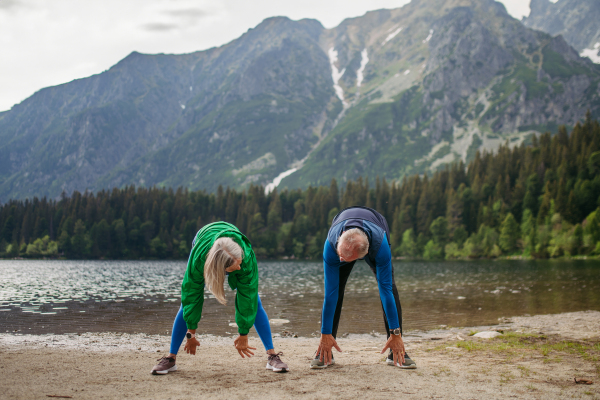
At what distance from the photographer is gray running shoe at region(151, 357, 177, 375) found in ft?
24.8

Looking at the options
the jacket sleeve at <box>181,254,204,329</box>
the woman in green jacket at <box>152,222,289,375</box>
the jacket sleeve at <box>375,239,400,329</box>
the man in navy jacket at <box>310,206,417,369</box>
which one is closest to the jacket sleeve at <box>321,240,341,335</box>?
the man in navy jacket at <box>310,206,417,369</box>

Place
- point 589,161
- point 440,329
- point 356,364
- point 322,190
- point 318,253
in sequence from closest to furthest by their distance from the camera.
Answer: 1. point 356,364
2. point 440,329
3. point 589,161
4. point 318,253
5. point 322,190

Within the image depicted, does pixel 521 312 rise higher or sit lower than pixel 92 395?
lower

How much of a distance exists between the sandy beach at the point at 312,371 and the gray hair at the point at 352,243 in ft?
6.94

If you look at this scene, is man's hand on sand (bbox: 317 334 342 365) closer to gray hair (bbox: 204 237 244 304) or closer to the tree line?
gray hair (bbox: 204 237 244 304)

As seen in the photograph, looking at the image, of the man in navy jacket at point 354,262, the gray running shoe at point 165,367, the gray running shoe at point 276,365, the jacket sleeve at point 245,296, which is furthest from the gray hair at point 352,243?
the gray running shoe at point 165,367

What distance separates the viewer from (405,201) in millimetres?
137625

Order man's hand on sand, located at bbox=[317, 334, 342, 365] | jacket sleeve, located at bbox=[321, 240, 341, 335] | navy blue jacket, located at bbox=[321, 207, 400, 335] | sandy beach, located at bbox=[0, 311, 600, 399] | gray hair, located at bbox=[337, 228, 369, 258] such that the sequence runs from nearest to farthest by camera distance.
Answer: sandy beach, located at bbox=[0, 311, 600, 399]
gray hair, located at bbox=[337, 228, 369, 258]
navy blue jacket, located at bbox=[321, 207, 400, 335]
jacket sleeve, located at bbox=[321, 240, 341, 335]
man's hand on sand, located at bbox=[317, 334, 342, 365]

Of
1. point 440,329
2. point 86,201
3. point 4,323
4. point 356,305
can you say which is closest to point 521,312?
point 440,329

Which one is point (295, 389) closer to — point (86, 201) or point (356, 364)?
point (356, 364)

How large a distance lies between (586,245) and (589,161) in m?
32.6

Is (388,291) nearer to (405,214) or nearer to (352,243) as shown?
(352,243)

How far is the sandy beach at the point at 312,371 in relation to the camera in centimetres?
632

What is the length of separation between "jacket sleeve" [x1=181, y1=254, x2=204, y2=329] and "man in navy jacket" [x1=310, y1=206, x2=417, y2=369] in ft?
7.16
